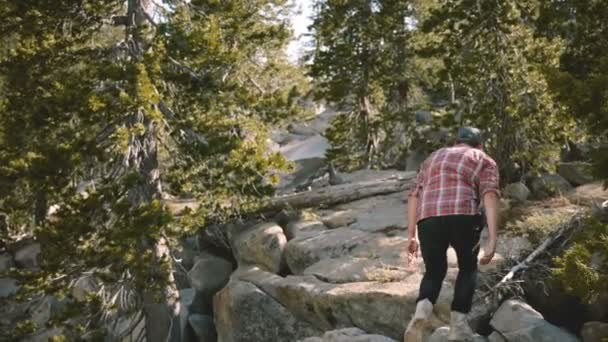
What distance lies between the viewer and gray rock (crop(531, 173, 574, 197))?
39.7ft

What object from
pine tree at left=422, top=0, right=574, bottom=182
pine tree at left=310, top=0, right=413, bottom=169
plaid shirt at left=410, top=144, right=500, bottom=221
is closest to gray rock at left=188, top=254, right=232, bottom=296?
pine tree at left=422, top=0, right=574, bottom=182

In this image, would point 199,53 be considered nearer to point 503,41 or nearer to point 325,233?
point 325,233

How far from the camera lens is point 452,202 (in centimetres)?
622

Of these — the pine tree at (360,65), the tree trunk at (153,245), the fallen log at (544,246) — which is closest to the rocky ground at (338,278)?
the fallen log at (544,246)

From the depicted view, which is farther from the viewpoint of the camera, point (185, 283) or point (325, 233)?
point (185, 283)

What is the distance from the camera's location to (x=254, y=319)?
11.2m

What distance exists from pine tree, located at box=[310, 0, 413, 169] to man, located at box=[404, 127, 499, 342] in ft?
45.6

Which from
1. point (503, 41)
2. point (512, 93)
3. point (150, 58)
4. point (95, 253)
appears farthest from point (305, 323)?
point (503, 41)

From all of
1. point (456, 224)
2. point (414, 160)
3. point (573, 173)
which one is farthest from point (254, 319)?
point (414, 160)

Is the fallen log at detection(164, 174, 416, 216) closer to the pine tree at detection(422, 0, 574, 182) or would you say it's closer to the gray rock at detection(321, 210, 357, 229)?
the gray rock at detection(321, 210, 357, 229)

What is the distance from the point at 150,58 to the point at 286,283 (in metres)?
4.82

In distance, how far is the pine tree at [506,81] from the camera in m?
11.7

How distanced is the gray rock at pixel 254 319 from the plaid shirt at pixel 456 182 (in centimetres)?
469

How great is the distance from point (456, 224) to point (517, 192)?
671 centimetres
